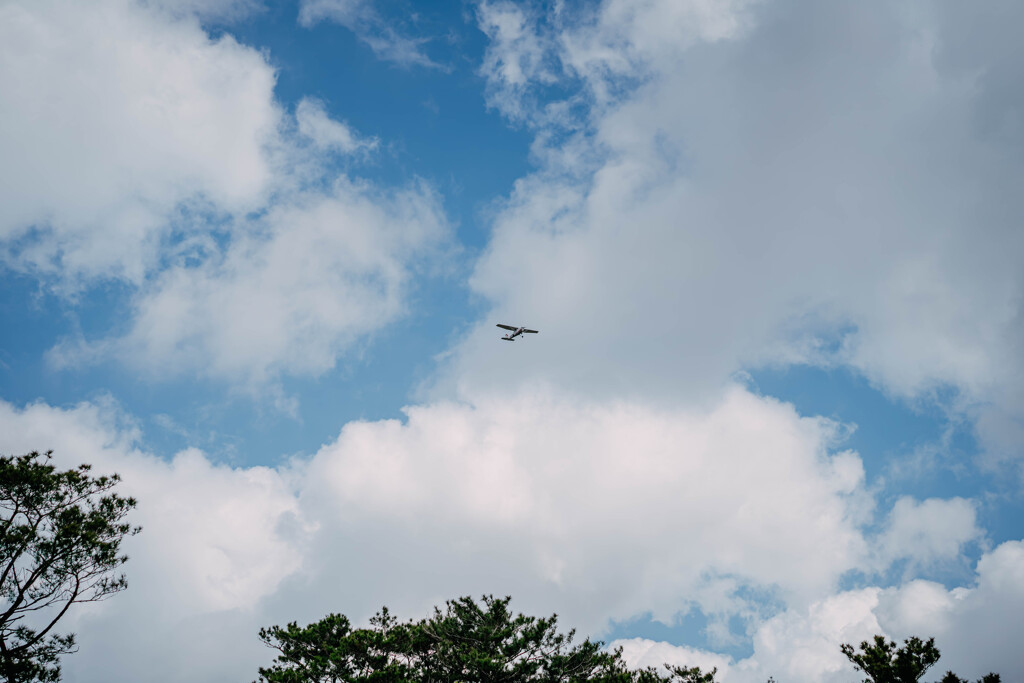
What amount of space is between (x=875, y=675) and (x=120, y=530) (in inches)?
1260

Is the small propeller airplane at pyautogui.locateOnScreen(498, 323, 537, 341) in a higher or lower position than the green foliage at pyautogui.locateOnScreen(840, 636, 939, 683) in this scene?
higher

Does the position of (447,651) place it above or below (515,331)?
below

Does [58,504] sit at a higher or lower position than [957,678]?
higher

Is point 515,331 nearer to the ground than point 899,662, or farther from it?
farther from it

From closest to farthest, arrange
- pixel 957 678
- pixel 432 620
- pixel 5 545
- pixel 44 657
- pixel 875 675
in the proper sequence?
pixel 5 545, pixel 44 657, pixel 957 678, pixel 875 675, pixel 432 620

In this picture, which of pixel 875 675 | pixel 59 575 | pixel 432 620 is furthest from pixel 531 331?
pixel 59 575

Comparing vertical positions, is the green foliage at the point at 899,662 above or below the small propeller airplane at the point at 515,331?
below

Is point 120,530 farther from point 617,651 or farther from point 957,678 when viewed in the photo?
point 957,678

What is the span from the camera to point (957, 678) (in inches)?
930

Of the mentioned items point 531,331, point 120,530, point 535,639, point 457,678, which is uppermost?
point 531,331

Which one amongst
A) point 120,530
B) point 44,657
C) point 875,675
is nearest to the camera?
point 44,657

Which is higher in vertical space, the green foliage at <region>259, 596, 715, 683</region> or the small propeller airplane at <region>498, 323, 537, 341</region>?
the small propeller airplane at <region>498, 323, 537, 341</region>

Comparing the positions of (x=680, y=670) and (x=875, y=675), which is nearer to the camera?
(x=875, y=675)

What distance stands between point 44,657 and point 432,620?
619 inches
